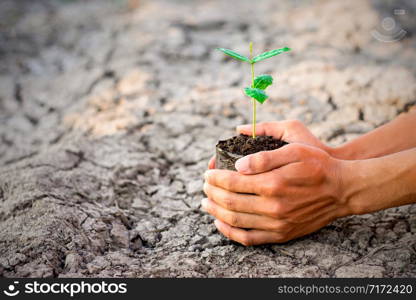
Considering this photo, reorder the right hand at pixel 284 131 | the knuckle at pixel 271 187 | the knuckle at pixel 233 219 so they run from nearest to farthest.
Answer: the knuckle at pixel 271 187, the knuckle at pixel 233 219, the right hand at pixel 284 131

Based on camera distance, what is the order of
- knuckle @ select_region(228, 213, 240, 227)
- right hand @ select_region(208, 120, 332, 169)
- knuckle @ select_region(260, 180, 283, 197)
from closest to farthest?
knuckle @ select_region(260, 180, 283, 197), knuckle @ select_region(228, 213, 240, 227), right hand @ select_region(208, 120, 332, 169)

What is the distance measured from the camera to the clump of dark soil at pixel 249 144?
4.53ft

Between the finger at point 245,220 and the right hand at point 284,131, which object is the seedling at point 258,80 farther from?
the finger at point 245,220

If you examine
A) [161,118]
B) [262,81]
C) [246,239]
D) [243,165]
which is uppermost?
[262,81]

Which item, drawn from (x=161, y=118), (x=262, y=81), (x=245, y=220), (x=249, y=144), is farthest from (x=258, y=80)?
(x=161, y=118)

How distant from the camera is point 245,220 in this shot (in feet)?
4.47

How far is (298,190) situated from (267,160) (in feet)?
0.45

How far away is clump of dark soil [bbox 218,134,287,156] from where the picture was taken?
1381mm

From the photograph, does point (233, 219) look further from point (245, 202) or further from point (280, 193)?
point (280, 193)

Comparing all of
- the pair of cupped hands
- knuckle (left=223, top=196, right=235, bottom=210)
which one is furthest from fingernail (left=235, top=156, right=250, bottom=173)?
knuckle (left=223, top=196, right=235, bottom=210)

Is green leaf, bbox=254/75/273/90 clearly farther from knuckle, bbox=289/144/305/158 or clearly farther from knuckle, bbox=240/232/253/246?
knuckle, bbox=240/232/253/246

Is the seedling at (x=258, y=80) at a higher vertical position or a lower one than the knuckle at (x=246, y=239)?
higher

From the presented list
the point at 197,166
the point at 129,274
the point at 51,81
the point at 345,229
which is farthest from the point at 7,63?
the point at 345,229

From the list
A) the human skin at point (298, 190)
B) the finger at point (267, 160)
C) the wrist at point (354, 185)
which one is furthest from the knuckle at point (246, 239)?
the wrist at point (354, 185)
